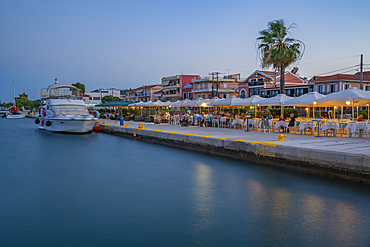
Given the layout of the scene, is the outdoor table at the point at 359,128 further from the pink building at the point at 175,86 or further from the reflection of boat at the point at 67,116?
the pink building at the point at 175,86

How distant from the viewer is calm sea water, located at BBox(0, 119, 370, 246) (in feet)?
21.7

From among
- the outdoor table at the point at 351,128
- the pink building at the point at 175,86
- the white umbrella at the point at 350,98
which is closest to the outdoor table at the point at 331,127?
the outdoor table at the point at 351,128

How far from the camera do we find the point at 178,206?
28.3ft

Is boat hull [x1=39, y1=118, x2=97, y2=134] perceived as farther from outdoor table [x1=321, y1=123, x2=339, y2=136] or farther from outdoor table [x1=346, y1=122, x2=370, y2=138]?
outdoor table [x1=346, y1=122, x2=370, y2=138]

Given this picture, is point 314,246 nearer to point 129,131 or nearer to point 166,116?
point 129,131

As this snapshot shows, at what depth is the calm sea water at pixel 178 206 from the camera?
6.63 meters

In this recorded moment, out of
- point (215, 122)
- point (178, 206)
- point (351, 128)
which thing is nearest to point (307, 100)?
point (351, 128)

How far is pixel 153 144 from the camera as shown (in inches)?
850

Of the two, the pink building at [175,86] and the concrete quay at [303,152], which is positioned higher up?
the pink building at [175,86]

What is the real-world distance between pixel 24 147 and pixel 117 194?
573 inches

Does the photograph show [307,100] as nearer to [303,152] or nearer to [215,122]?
[303,152]

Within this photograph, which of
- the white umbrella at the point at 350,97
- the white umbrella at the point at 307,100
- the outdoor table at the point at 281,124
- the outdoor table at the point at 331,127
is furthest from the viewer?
the outdoor table at the point at 281,124

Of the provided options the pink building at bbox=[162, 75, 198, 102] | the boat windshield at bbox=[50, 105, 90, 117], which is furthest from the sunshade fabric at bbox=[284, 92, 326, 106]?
the pink building at bbox=[162, 75, 198, 102]

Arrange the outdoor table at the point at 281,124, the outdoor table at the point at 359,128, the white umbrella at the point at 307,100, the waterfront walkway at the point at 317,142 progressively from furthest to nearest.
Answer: the outdoor table at the point at 281,124 < the white umbrella at the point at 307,100 < the outdoor table at the point at 359,128 < the waterfront walkway at the point at 317,142
